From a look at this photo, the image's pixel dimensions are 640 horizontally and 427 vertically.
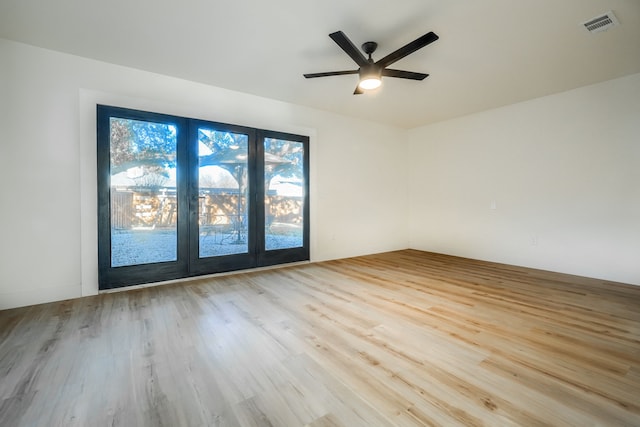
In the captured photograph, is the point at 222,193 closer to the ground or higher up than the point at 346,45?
Result: closer to the ground

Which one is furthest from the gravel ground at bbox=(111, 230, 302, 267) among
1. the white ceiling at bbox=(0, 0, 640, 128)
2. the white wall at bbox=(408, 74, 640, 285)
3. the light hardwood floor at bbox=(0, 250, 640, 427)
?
the white wall at bbox=(408, 74, 640, 285)

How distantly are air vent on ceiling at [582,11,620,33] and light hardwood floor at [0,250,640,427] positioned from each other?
279 centimetres

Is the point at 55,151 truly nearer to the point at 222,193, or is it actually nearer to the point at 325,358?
the point at 222,193

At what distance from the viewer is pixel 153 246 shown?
11.6 ft

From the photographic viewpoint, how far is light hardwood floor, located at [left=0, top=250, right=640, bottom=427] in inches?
55.7

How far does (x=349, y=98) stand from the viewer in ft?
14.7

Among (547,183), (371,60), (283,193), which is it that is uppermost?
(371,60)

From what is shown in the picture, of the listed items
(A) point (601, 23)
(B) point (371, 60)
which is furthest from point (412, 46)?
(A) point (601, 23)

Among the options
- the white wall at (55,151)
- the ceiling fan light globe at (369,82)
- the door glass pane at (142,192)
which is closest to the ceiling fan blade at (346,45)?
the ceiling fan light globe at (369,82)

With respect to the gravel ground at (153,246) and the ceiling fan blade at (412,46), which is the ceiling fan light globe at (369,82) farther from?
the gravel ground at (153,246)

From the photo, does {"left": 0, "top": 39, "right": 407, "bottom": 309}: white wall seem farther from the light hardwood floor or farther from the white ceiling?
the light hardwood floor

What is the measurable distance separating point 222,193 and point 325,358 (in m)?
2.90

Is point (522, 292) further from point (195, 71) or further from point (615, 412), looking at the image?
point (195, 71)

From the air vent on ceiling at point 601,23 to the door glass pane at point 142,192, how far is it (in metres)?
4.72
